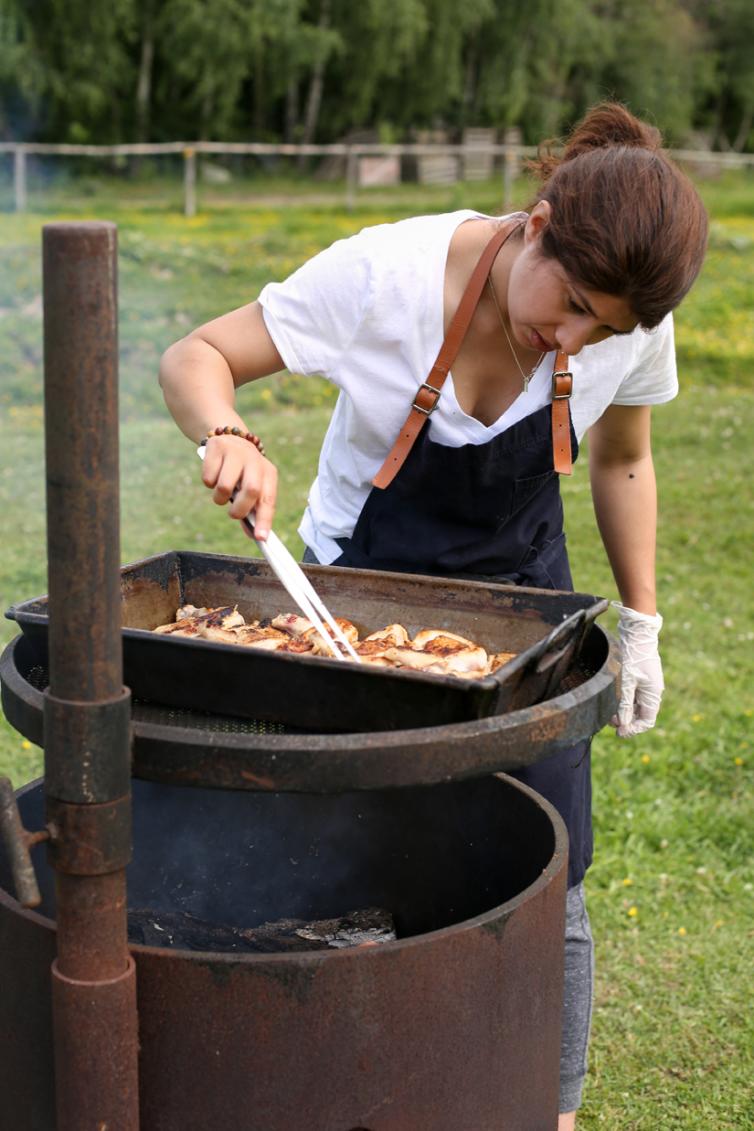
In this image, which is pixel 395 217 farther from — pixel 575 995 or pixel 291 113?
pixel 575 995

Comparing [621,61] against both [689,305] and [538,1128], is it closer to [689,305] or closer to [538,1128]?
[689,305]

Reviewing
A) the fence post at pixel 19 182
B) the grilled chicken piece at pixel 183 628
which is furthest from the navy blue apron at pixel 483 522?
the fence post at pixel 19 182

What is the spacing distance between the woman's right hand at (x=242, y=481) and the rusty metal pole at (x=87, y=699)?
363 millimetres

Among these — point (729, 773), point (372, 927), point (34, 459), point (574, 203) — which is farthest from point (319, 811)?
point (34, 459)

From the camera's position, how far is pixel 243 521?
186 cm

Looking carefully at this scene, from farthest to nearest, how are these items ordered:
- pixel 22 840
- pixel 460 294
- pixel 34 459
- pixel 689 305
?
pixel 689 305 → pixel 34 459 → pixel 460 294 → pixel 22 840

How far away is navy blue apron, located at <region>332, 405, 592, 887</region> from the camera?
7.59ft

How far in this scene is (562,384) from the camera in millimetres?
2307

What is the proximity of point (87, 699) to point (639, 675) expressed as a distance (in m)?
1.44

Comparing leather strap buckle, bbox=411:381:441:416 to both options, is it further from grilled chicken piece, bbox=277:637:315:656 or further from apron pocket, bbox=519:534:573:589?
grilled chicken piece, bbox=277:637:315:656

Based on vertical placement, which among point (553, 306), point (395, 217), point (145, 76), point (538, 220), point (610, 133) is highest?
point (145, 76)

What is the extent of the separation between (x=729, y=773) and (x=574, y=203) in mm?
2948

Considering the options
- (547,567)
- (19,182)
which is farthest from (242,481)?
(19,182)

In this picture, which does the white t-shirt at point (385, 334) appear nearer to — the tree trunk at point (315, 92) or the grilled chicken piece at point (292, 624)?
the grilled chicken piece at point (292, 624)
